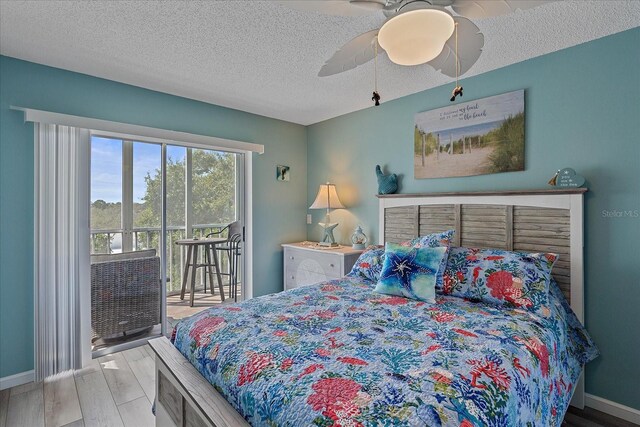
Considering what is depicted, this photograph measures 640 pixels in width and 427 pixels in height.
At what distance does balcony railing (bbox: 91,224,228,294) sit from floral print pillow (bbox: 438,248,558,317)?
2.61 m

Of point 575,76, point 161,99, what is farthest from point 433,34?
point 161,99

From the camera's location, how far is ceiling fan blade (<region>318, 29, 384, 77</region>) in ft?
5.23

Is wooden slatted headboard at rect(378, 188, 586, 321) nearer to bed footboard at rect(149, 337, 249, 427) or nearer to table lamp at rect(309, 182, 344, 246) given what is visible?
table lamp at rect(309, 182, 344, 246)

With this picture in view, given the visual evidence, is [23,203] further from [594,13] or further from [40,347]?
[594,13]

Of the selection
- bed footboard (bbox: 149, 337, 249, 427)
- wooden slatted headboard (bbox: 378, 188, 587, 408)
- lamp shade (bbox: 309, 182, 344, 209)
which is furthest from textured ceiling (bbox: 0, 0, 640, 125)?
bed footboard (bbox: 149, 337, 249, 427)

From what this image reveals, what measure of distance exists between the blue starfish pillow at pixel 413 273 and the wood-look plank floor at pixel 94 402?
1206 mm

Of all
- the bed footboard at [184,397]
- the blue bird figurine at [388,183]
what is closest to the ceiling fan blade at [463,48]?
the blue bird figurine at [388,183]

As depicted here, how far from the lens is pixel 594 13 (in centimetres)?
185

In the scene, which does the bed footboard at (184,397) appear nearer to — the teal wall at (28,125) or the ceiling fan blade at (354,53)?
the teal wall at (28,125)

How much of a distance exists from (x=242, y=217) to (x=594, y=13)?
345cm

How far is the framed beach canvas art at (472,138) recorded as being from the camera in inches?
99.1

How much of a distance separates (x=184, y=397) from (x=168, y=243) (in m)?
2.20

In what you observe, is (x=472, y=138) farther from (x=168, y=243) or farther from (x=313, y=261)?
Answer: (x=168, y=243)

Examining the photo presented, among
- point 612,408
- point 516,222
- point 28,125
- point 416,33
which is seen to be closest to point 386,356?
point 416,33
